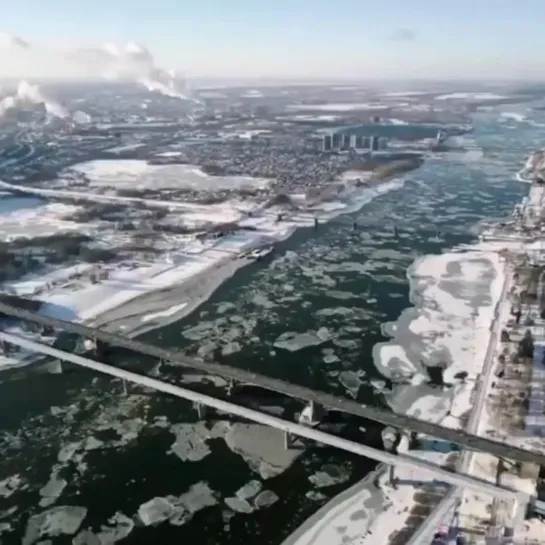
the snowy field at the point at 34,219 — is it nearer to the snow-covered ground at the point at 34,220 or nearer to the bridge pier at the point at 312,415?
the snow-covered ground at the point at 34,220

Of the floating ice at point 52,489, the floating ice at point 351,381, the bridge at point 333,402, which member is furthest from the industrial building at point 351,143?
the floating ice at point 52,489

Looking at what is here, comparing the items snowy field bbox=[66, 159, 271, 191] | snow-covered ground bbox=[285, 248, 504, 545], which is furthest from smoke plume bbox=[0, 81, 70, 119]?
snow-covered ground bbox=[285, 248, 504, 545]

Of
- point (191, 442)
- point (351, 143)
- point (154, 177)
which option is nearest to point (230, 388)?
point (191, 442)

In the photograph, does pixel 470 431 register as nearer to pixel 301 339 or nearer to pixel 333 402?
pixel 333 402

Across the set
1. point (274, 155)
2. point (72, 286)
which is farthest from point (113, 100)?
point (72, 286)

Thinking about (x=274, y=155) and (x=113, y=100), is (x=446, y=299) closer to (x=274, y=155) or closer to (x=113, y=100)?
(x=274, y=155)
